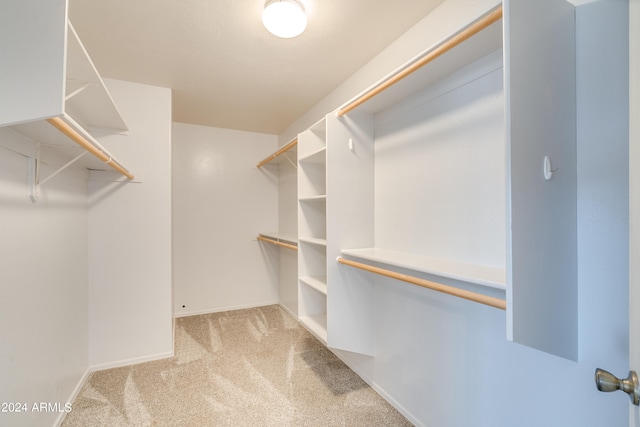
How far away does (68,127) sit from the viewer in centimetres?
118

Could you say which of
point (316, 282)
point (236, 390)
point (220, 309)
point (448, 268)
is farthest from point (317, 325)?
point (220, 309)

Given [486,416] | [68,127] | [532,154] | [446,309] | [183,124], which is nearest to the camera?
[532,154]

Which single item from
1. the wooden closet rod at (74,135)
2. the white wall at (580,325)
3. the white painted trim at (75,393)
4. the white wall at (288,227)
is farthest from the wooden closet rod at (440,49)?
the white painted trim at (75,393)

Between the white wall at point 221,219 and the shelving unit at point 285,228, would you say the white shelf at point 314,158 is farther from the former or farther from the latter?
the white wall at point 221,219

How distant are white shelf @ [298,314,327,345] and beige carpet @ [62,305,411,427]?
400 millimetres

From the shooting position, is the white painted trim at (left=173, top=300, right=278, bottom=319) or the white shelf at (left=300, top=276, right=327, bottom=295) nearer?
the white shelf at (left=300, top=276, right=327, bottom=295)

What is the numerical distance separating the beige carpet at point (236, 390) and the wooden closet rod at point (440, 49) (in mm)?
1999

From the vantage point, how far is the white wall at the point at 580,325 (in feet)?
3.09

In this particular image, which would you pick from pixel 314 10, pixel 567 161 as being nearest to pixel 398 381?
pixel 567 161

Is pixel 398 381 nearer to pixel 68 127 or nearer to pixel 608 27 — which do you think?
pixel 608 27

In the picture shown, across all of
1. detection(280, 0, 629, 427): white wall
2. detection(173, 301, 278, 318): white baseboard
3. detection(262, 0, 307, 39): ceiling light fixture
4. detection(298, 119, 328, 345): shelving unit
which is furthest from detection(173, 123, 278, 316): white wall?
detection(280, 0, 629, 427): white wall

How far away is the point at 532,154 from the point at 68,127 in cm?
169

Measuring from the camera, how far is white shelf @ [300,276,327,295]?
217 centimetres

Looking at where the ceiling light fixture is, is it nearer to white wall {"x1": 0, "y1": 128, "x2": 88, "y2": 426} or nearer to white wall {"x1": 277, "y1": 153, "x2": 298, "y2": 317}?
white wall {"x1": 0, "y1": 128, "x2": 88, "y2": 426}
